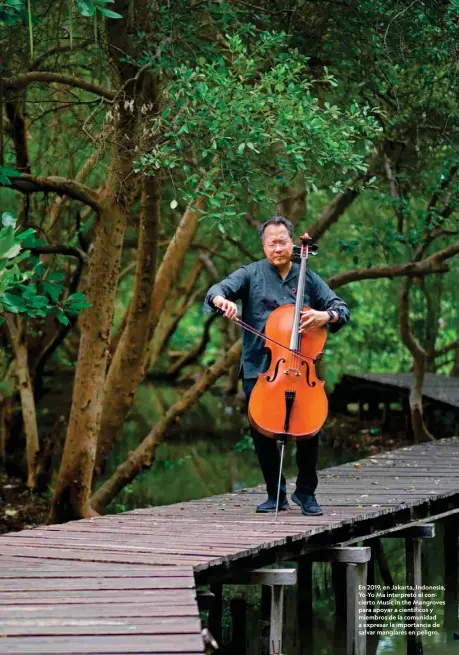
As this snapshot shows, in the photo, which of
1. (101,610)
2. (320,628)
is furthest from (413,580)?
A: (101,610)

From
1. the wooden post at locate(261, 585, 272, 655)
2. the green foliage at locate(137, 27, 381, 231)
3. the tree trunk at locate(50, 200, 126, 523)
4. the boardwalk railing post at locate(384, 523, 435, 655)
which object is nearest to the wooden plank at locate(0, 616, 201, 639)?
the wooden post at locate(261, 585, 272, 655)

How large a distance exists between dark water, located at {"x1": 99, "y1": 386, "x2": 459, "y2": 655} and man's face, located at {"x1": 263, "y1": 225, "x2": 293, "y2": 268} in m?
2.12

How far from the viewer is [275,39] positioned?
8477 mm

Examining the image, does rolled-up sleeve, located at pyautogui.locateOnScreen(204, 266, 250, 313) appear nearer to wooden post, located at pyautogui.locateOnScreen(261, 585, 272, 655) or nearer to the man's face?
the man's face

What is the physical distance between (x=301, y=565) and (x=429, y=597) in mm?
1154

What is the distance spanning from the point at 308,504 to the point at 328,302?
4.24ft

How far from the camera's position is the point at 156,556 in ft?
19.9

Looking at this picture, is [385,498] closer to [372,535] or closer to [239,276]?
[372,535]

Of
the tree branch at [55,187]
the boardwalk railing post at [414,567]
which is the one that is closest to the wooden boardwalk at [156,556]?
the boardwalk railing post at [414,567]

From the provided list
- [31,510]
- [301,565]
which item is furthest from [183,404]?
[301,565]

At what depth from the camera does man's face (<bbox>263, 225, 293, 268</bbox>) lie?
7.10 m

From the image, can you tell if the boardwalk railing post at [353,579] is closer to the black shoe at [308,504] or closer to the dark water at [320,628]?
the black shoe at [308,504]

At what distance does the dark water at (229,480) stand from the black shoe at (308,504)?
760 mm

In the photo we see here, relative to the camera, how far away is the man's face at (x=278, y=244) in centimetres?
710
